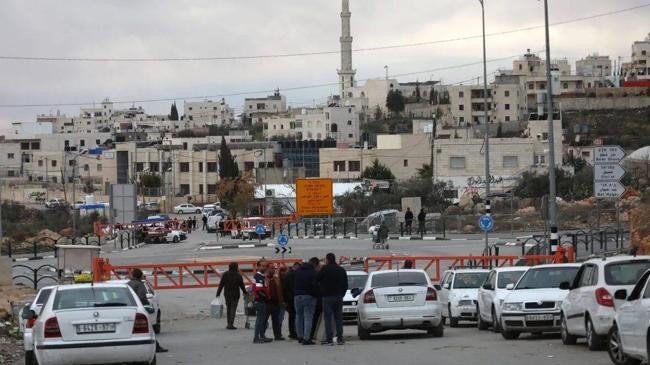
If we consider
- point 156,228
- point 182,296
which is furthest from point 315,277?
point 156,228

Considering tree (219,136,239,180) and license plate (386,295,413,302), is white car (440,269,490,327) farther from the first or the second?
tree (219,136,239,180)

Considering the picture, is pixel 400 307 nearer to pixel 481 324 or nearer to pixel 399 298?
pixel 399 298

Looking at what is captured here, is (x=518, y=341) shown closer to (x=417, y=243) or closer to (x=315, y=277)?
(x=315, y=277)

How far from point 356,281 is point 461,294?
125 inches

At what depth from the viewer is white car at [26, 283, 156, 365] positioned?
18.1 meters

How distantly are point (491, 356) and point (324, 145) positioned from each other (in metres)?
150

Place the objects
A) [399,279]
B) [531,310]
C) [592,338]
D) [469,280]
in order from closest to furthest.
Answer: [592,338] < [531,310] < [399,279] < [469,280]

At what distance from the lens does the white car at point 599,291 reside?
19516 mm

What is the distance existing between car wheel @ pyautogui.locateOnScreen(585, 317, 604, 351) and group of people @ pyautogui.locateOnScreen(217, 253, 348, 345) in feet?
19.7

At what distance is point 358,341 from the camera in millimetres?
26188

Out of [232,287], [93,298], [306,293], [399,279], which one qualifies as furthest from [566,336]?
[232,287]

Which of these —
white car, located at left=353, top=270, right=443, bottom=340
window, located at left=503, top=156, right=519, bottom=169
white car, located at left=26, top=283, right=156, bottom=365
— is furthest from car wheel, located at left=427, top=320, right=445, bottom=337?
window, located at left=503, top=156, right=519, bottom=169

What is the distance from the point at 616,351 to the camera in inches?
687

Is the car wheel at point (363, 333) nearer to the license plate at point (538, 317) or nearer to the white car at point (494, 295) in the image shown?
the white car at point (494, 295)
